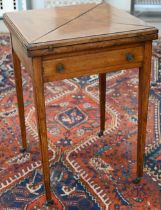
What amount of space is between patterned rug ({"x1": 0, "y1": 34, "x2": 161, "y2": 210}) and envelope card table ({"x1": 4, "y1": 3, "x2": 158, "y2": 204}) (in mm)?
163

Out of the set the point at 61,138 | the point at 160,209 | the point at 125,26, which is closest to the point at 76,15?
the point at 125,26

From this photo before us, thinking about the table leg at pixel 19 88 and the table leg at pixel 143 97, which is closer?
the table leg at pixel 143 97

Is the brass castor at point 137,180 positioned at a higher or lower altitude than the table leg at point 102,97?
lower

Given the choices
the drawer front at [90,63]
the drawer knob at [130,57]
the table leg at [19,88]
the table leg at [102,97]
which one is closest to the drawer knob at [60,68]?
the drawer front at [90,63]

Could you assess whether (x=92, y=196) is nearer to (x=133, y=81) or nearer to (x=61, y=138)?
(x=61, y=138)

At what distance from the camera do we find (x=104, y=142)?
6.34 ft

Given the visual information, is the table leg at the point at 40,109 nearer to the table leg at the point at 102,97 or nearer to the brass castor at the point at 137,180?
the brass castor at the point at 137,180

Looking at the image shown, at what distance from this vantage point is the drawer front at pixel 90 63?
1.27 m

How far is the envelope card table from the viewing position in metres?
1.24

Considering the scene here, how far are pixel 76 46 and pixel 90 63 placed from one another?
102 mm

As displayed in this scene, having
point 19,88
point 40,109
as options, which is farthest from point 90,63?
point 19,88

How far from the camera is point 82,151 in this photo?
1.86m

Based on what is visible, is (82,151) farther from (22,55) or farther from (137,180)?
(22,55)

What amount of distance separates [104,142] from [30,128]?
0.43 meters
